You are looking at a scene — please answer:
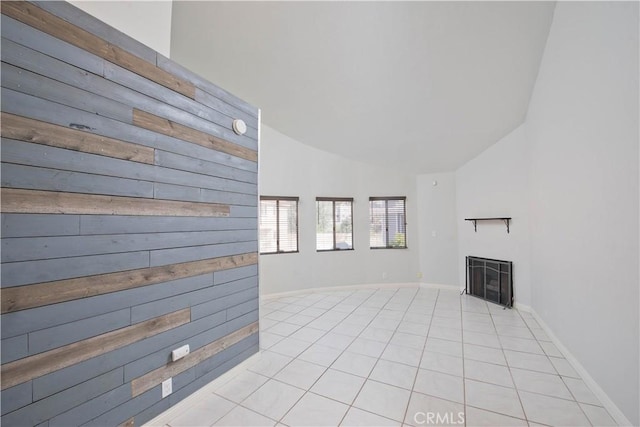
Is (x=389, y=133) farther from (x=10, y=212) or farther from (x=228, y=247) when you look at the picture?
(x=10, y=212)

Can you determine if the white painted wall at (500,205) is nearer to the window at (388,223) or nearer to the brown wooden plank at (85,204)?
the window at (388,223)

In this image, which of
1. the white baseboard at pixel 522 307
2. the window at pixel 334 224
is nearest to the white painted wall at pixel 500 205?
the white baseboard at pixel 522 307

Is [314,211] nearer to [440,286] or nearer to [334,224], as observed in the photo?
[334,224]

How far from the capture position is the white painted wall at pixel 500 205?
4172 mm

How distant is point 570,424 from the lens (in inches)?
72.4

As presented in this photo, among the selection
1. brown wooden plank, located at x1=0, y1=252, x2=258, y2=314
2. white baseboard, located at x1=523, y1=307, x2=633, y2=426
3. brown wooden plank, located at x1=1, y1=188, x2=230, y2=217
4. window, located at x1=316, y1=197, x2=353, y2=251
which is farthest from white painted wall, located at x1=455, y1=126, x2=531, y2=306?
brown wooden plank, located at x1=1, y1=188, x2=230, y2=217

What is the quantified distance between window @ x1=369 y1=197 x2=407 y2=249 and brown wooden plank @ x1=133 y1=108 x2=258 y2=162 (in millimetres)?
3691

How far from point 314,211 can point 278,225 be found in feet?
2.67

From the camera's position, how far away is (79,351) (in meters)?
1.49

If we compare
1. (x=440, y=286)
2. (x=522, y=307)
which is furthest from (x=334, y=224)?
(x=522, y=307)

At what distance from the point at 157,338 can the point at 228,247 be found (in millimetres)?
886

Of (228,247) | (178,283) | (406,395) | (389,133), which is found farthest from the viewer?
(389,133)

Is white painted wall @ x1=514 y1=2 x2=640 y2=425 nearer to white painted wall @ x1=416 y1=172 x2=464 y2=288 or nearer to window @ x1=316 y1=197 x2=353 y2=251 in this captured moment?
white painted wall @ x1=416 y1=172 x2=464 y2=288

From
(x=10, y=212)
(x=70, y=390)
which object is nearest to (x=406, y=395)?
(x=70, y=390)
